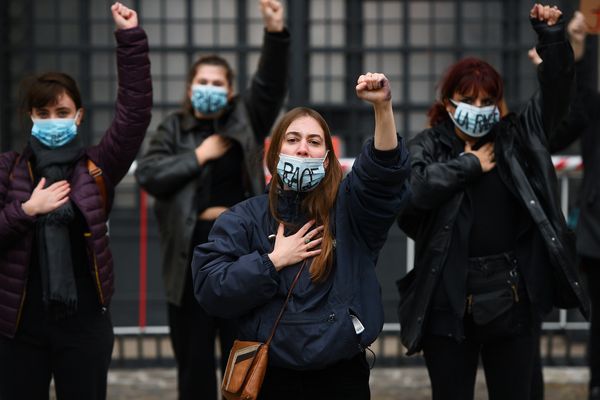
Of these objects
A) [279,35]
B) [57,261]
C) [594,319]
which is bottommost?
[594,319]

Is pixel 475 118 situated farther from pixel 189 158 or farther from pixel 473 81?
pixel 189 158

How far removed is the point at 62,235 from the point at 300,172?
47.3 inches

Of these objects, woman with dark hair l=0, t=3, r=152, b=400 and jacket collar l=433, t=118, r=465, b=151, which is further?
jacket collar l=433, t=118, r=465, b=151

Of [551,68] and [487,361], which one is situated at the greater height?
[551,68]

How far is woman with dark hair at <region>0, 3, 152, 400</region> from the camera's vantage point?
15.4 feet

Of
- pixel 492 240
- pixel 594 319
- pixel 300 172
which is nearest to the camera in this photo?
pixel 300 172

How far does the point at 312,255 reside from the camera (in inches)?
158

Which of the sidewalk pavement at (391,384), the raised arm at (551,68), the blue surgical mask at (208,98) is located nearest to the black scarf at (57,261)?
the blue surgical mask at (208,98)

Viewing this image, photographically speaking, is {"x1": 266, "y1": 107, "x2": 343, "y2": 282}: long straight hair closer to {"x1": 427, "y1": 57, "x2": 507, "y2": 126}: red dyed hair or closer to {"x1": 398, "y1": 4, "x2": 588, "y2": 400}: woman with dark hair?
{"x1": 398, "y1": 4, "x2": 588, "y2": 400}: woman with dark hair

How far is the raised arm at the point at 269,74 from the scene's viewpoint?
5.98 metres

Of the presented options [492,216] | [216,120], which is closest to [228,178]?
[216,120]

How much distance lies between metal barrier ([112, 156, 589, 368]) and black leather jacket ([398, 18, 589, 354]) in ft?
9.42

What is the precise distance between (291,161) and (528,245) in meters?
1.35

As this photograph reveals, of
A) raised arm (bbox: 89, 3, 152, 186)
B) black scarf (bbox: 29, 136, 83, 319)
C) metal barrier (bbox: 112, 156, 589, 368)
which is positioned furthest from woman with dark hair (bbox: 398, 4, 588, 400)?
A: metal barrier (bbox: 112, 156, 589, 368)
